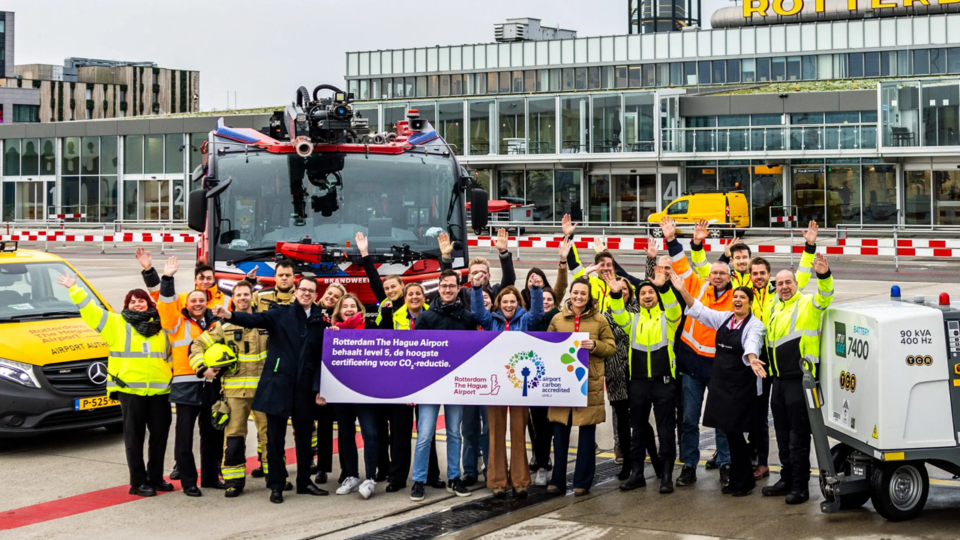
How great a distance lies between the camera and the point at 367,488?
8.80 metres

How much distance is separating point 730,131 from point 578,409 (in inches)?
1556

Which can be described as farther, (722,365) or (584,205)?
(584,205)

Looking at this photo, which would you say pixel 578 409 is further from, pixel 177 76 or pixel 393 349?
pixel 177 76

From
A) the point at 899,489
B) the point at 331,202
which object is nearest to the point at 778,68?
the point at 331,202

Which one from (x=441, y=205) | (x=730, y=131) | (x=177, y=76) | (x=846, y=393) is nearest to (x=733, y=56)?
(x=730, y=131)

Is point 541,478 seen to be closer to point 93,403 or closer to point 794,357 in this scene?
point 794,357

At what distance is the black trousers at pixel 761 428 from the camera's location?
883 cm

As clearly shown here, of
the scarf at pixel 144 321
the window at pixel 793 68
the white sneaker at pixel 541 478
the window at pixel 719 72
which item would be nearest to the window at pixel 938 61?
the window at pixel 793 68

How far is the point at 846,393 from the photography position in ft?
26.7

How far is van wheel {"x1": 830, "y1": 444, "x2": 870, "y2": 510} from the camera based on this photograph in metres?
8.18

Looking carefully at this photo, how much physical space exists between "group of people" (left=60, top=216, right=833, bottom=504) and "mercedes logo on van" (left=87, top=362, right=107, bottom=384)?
1.36m

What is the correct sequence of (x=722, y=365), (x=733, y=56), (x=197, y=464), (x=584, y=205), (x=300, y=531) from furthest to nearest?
(x=733, y=56), (x=584, y=205), (x=197, y=464), (x=722, y=365), (x=300, y=531)

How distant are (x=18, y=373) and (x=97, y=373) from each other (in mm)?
684

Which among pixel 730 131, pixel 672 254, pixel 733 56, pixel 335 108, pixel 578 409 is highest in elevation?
pixel 733 56
